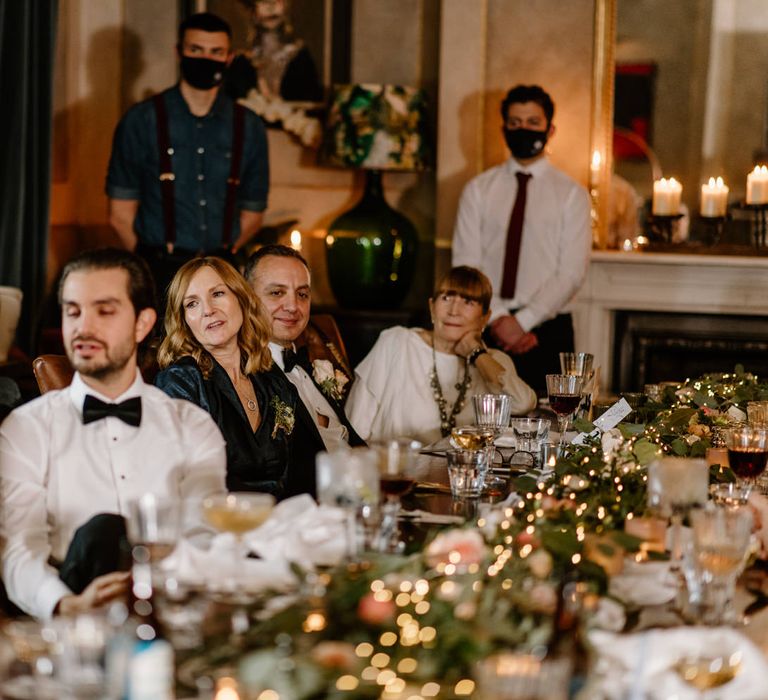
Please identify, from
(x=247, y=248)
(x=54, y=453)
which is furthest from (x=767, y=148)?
(x=54, y=453)

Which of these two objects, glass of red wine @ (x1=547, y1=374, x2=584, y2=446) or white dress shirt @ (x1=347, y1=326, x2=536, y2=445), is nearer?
glass of red wine @ (x1=547, y1=374, x2=584, y2=446)

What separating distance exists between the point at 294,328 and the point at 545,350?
1978mm

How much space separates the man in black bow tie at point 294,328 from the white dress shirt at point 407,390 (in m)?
0.32

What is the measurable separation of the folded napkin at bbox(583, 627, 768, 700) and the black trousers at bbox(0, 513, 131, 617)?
764 mm

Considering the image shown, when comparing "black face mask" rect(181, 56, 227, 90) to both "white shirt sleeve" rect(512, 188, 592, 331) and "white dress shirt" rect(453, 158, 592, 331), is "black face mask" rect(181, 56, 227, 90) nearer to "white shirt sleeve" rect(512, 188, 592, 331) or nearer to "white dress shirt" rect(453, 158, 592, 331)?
"white dress shirt" rect(453, 158, 592, 331)

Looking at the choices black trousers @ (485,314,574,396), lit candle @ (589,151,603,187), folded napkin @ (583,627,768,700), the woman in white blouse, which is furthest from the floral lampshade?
folded napkin @ (583,627,768,700)

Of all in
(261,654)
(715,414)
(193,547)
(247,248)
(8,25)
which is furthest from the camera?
(247,248)

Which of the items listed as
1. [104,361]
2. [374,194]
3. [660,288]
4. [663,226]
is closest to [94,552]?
[104,361]

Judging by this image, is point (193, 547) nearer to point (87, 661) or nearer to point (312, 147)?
point (87, 661)

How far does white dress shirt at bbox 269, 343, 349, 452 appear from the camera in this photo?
3.16m

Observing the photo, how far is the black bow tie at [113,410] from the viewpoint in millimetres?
1994

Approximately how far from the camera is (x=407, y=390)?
145 inches

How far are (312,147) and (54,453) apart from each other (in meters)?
3.87

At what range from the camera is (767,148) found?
5.36 m
